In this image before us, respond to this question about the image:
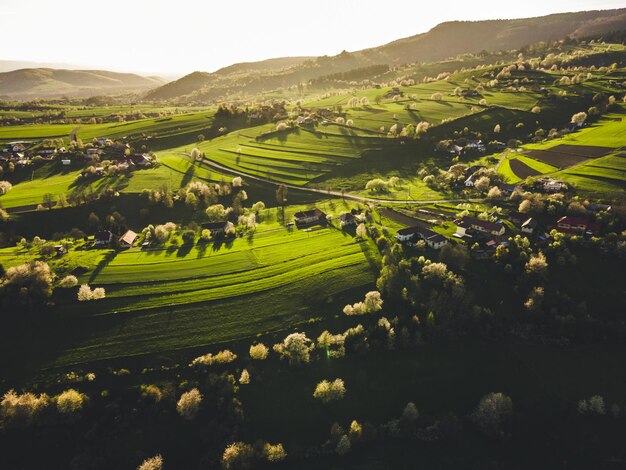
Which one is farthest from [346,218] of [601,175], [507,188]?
[601,175]

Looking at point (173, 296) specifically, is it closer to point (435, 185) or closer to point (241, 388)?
point (241, 388)

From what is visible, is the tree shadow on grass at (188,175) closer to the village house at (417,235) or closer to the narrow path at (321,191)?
the narrow path at (321,191)

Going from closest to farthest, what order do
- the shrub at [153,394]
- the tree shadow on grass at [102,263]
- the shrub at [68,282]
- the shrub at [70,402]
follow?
the shrub at [70,402] < the shrub at [153,394] < the shrub at [68,282] < the tree shadow on grass at [102,263]

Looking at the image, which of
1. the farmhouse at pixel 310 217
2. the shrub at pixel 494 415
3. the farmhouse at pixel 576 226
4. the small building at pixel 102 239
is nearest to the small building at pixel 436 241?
the farmhouse at pixel 576 226

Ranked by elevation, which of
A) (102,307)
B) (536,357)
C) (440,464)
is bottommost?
(440,464)

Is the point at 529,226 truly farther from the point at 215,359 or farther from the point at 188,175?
the point at 188,175

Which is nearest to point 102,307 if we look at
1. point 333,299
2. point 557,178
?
point 333,299
